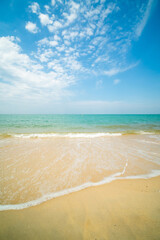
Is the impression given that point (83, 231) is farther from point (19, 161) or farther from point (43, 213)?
point (19, 161)

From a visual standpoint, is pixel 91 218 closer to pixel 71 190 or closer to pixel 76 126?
pixel 71 190

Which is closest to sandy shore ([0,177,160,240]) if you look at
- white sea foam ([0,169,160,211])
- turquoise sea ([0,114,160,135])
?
white sea foam ([0,169,160,211])

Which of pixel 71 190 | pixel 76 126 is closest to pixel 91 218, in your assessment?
pixel 71 190

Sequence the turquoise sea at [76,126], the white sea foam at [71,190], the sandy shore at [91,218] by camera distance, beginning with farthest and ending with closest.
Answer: the turquoise sea at [76,126], the white sea foam at [71,190], the sandy shore at [91,218]

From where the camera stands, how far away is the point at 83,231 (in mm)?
2111

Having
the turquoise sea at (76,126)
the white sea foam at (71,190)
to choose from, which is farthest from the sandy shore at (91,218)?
the turquoise sea at (76,126)

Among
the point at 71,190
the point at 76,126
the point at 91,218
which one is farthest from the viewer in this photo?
the point at 76,126

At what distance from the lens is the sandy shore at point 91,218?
2.07 m

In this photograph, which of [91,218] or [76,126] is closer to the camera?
[91,218]

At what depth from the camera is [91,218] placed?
7.87ft

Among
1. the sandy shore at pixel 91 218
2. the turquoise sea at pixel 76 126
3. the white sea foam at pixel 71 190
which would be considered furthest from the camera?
the turquoise sea at pixel 76 126

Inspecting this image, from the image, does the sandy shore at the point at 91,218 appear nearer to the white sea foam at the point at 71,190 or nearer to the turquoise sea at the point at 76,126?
the white sea foam at the point at 71,190

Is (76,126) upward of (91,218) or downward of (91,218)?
downward

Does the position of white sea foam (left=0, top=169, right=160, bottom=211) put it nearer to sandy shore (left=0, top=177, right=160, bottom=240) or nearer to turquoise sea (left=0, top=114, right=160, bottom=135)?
sandy shore (left=0, top=177, right=160, bottom=240)
